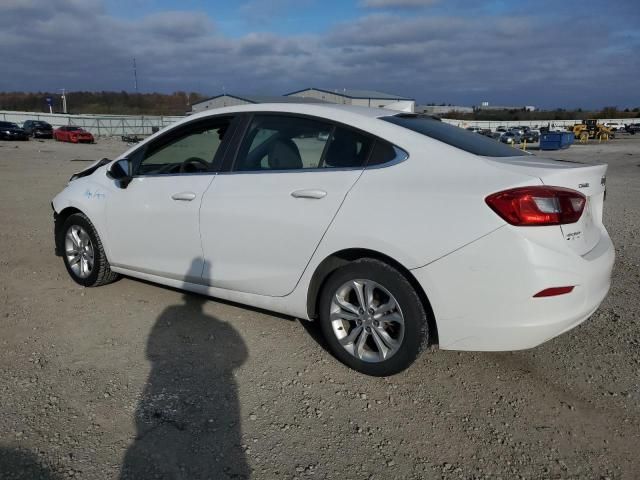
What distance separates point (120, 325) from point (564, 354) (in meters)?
3.38

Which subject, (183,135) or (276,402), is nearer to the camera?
(276,402)

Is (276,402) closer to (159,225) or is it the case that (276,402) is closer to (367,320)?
(367,320)

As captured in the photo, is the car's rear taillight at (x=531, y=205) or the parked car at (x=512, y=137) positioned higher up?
the parked car at (x=512, y=137)

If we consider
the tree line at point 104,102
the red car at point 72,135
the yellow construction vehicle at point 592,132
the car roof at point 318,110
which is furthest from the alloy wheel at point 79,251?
the tree line at point 104,102

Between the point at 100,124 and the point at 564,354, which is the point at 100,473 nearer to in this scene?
the point at 564,354

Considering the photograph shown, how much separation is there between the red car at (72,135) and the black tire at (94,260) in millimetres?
40230

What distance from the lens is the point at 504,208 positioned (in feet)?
8.59

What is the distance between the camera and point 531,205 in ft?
8.57

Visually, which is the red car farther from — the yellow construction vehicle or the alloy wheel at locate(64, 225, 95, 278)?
the yellow construction vehicle

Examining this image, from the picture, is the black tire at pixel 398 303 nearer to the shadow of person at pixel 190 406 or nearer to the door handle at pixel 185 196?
the shadow of person at pixel 190 406

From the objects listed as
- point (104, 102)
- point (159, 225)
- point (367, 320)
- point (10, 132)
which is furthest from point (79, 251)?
point (104, 102)

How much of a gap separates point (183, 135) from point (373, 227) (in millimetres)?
1986

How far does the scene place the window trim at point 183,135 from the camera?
3.73m

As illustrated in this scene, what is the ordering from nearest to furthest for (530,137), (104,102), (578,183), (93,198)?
(578,183) → (93,198) → (530,137) → (104,102)
